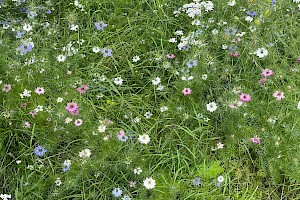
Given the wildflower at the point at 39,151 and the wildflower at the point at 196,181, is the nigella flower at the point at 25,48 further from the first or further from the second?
the wildflower at the point at 196,181

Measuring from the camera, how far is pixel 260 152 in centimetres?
209

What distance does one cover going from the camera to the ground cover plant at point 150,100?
200 cm

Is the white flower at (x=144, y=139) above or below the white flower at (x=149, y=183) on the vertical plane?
above

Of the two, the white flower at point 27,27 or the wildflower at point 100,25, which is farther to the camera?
the wildflower at point 100,25

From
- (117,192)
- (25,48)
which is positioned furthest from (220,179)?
(25,48)

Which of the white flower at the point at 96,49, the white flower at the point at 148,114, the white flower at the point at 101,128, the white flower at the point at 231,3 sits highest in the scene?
the white flower at the point at 231,3

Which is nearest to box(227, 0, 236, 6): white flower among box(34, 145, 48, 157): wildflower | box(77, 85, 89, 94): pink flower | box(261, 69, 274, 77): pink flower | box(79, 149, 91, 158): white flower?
box(261, 69, 274, 77): pink flower

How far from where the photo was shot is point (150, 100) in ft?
7.59

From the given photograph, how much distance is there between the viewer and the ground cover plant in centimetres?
200

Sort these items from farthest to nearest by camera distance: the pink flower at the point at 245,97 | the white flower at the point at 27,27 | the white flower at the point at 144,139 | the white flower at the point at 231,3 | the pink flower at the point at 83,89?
the white flower at the point at 231,3 < the white flower at the point at 27,27 < the pink flower at the point at 83,89 < the pink flower at the point at 245,97 < the white flower at the point at 144,139

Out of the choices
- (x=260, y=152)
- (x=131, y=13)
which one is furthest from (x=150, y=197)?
(x=131, y=13)

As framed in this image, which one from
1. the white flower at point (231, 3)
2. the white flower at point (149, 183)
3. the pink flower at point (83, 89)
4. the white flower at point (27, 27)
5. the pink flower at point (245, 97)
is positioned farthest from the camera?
the white flower at point (231, 3)

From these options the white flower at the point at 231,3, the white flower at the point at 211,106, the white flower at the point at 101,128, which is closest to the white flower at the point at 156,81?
the white flower at the point at 211,106

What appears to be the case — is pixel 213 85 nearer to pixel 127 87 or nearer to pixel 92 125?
pixel 127 87
